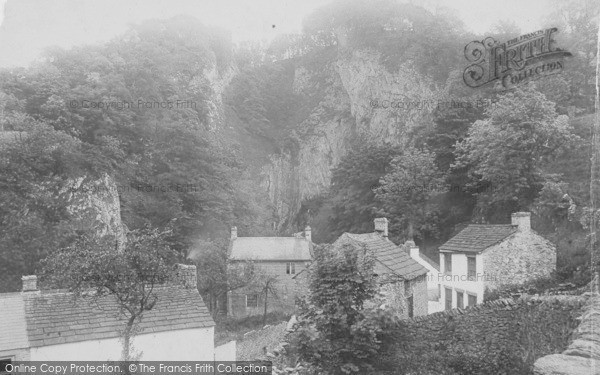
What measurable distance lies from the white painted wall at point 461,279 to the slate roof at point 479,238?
337 mm

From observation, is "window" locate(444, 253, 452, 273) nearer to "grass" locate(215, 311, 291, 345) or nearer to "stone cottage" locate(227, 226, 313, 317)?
"stone cottage" locate(227, 226, 313, 317)

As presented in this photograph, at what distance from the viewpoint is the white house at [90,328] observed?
12.2 metres

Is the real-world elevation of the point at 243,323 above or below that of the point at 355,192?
below

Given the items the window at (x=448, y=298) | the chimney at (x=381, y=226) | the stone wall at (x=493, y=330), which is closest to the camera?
the stone wall at (x=493, y=330)

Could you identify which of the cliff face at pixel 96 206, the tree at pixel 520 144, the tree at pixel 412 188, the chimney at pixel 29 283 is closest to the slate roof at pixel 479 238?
the tree at pixel 520 144

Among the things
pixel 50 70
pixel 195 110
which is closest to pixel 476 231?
pixel 195 110

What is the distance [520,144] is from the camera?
20812 millimetres

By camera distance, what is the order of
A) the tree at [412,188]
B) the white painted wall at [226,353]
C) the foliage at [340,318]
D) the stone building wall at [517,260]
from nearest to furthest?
1. the foliage at [340,318]
2. the stone building wall at [517,260]
3. the white painted wall at [226,353]
4. the tree at [412,188]

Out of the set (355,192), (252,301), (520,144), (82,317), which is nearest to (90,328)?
(82,317)

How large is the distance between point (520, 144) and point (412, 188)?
27.1 ft

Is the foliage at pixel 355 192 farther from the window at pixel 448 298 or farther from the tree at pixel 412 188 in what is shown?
the window at pixel 448 298

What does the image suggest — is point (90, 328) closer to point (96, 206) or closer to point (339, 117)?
point (96, 206)

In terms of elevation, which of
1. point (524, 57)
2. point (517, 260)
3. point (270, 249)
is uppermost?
point (524, 57)

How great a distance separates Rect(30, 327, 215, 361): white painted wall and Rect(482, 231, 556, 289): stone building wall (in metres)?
10.4
